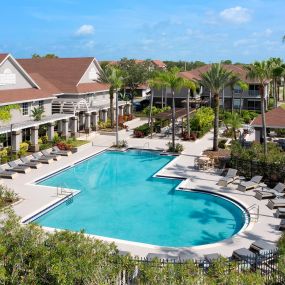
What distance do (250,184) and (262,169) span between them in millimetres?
2238

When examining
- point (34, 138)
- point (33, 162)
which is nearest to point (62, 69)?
point (34, 138)

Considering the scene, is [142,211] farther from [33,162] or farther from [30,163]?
[33,162]

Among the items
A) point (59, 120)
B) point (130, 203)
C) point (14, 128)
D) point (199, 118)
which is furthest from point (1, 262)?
point (199, 118)

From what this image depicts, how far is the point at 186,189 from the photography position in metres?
27.2

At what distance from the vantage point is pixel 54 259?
443 inches

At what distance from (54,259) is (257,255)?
8.11m

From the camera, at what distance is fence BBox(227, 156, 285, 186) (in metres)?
27.2

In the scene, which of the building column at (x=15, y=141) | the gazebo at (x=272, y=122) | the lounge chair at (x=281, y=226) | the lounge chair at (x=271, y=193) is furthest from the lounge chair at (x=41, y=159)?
the lounge chair at (x=281, y=226)

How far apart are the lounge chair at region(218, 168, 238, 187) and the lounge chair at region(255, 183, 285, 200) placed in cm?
281

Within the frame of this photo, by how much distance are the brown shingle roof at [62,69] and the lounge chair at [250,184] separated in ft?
87.1

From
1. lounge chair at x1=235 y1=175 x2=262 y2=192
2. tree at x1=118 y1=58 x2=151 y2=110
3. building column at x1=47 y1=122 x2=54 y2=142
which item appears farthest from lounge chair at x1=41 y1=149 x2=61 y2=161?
tree at x1=118 y1=58 x2=151 y2=110

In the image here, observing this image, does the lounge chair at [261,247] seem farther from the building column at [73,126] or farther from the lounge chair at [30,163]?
the building column at [73,126]

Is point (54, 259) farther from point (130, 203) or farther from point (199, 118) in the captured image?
point (199, 118)

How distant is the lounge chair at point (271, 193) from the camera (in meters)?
24.5
